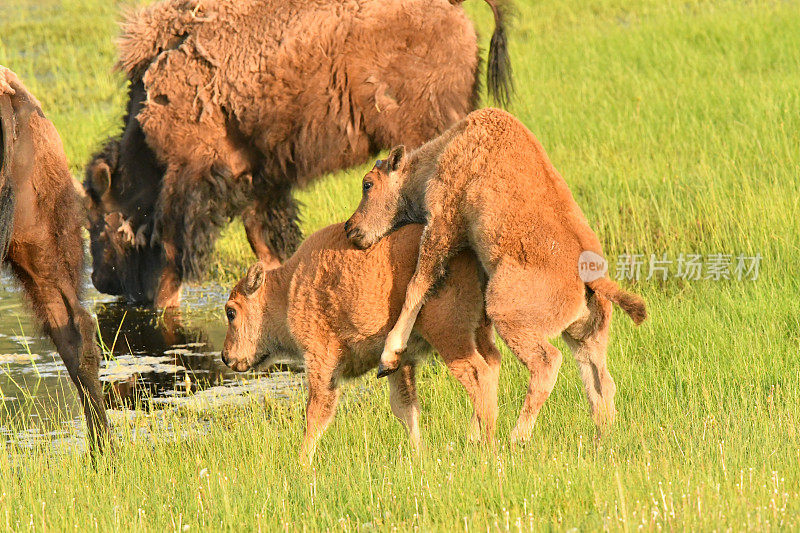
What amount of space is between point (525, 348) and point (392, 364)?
585 millimetres

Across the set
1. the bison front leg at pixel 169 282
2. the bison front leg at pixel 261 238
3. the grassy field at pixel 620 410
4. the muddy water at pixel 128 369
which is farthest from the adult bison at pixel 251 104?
the grassy field at pixel 620 410

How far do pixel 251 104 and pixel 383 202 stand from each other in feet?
9.22

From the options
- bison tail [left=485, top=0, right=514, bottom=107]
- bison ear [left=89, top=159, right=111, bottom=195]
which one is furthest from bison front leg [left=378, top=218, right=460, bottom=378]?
bison ear [left=89, top=159, right=111, bottom=195]

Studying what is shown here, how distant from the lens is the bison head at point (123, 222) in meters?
8.64

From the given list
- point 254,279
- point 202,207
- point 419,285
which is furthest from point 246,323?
point 202,207

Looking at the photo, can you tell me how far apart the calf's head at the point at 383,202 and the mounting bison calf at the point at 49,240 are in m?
1.44

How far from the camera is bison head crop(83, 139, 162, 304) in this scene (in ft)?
28.3

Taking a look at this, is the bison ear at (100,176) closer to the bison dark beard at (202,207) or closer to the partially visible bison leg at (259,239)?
the bison dark beard at (202,207)

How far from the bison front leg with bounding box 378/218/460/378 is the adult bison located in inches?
98.4

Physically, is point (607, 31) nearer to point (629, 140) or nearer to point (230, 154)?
point (629, 140)

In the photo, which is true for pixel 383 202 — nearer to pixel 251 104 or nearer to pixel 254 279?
pixel 254 279

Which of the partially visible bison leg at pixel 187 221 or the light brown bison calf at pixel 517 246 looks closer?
the light brown bison calf at pixel 517 246

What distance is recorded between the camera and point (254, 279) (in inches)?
211

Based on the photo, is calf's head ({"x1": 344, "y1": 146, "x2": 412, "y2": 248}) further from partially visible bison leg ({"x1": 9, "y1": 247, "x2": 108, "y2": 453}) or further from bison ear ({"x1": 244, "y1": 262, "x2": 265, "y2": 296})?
partially visible bison leg ({"x1": 9, "y1": 247, "x2": 108, "y2": 453})
